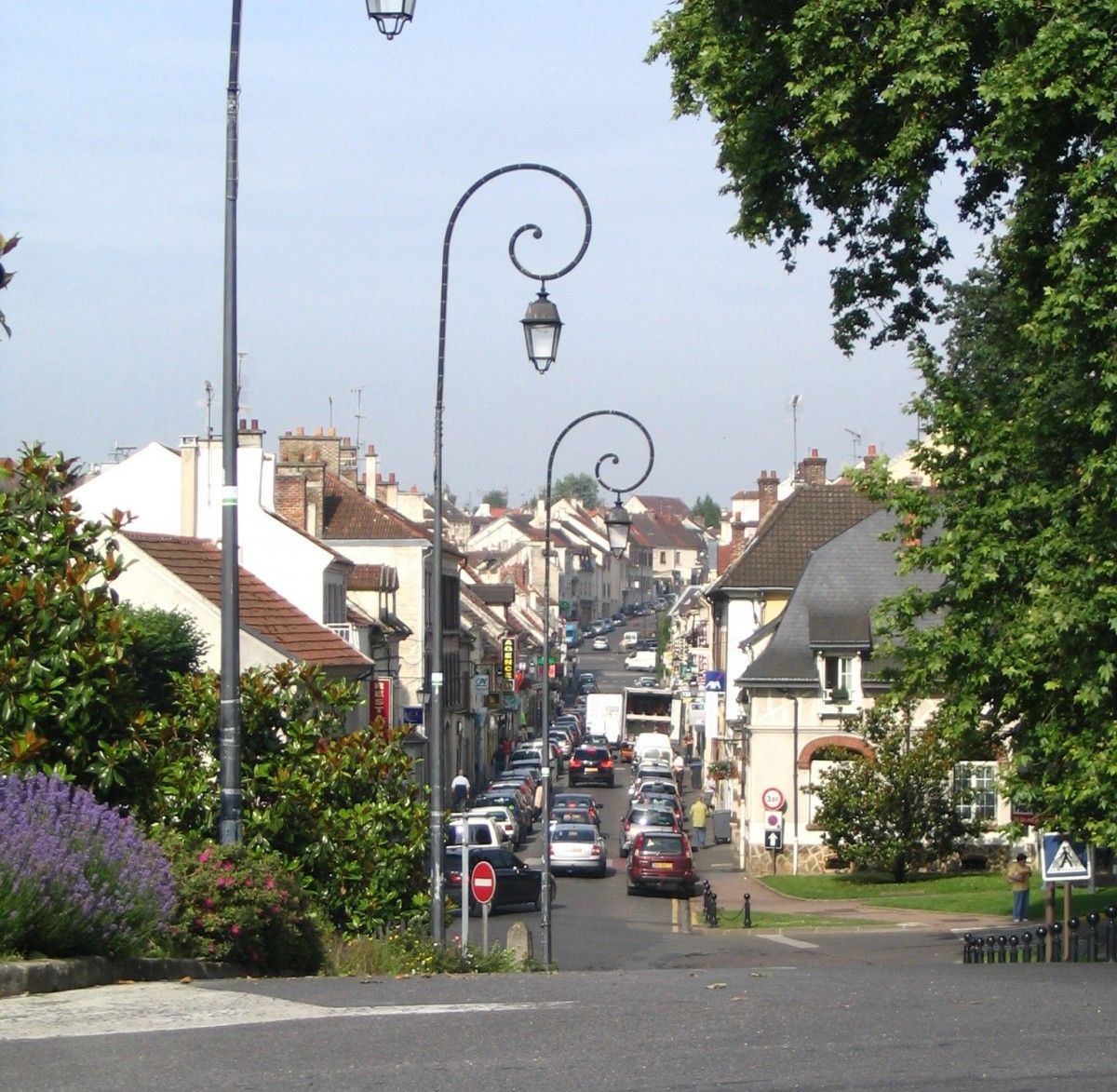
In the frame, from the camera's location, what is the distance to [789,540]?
56719mm

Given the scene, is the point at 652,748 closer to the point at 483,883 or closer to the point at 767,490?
the point at 767,490

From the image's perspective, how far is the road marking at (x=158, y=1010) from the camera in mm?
9047

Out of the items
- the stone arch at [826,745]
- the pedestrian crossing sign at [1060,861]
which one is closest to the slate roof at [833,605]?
the stone arch at [826,745]

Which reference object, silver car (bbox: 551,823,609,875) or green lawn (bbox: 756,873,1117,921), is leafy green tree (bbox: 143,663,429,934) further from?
silver car (bbox: 551,823,609,875)

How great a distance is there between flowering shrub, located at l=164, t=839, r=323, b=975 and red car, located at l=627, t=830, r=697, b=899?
26636mm

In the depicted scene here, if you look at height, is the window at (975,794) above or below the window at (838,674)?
below

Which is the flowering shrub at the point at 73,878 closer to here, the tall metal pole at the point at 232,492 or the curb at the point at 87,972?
the curb at the point at 87,972

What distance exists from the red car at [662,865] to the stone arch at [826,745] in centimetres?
583

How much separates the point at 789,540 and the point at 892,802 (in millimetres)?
16317

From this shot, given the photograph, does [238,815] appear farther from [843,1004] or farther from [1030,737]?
[1030,737]

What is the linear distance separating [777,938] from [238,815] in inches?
806

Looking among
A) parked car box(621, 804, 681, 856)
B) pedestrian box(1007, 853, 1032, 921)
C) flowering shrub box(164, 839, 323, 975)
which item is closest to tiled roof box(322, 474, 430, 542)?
parked car box(621, 804, 681, 856)

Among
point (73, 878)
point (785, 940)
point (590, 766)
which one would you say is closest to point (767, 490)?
point (590, 766)

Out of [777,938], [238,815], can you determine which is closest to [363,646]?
[777,938]
